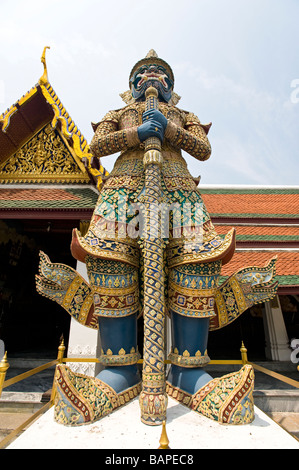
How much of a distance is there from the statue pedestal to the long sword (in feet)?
0.39

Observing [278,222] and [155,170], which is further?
[278,222]

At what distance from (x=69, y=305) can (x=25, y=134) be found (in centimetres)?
346

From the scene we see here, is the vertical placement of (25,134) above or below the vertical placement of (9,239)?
above

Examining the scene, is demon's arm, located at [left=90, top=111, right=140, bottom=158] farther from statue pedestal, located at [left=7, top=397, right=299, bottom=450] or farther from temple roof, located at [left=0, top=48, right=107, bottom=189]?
statue pedestal, located at [left=7, top=397, right=299, bottom=450]

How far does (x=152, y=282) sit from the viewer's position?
1.82 metres

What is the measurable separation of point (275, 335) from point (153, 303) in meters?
4.29

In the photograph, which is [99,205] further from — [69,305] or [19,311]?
[19,311]

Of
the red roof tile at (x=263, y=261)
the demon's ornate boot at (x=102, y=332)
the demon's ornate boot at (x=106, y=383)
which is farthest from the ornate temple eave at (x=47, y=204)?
the red roof tile at (x=263, y=261)

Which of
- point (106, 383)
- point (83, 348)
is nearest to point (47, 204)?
point (83, 348)

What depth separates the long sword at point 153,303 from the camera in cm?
159

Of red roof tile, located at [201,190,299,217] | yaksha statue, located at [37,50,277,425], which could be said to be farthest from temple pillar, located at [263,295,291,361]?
yaksha statue, located at [37,50,277,425]

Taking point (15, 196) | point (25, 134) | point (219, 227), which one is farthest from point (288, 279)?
point (25, 134)
